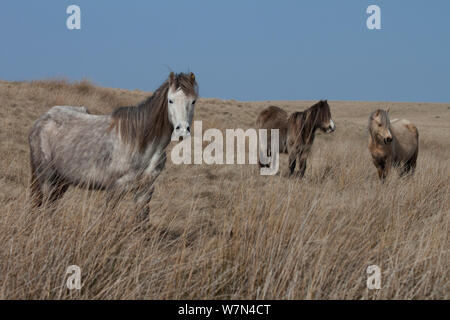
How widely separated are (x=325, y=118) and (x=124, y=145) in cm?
578

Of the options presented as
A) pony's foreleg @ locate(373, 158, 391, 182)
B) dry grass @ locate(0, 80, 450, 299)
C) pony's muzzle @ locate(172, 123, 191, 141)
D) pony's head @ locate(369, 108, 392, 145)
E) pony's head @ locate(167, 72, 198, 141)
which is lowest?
pony's foreleg @ locate(373, 158, 391, 182)

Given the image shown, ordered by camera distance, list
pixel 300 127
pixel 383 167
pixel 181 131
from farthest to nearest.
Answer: pixel 300 127 → pixel 383 167 → pixel 181 131

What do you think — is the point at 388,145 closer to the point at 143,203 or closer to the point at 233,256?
the point at 143,203

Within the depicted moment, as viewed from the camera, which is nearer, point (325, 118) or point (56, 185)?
point (56, 185)

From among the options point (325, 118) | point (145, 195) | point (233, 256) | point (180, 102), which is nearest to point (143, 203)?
point (145, 195)

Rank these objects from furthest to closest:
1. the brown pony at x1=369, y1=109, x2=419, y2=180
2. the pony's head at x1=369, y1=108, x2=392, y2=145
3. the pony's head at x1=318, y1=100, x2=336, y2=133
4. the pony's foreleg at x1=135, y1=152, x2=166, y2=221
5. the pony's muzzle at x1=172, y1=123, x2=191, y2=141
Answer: the pony's head at x1=318, y1=100, x2=336, y2=133, the brown pony at x1=369, y1=109, x2=419, y2=180, the pony's head at x1=369, y1=108, x2=392, y2=145, the pony's foreleg at x1=135, y1=152, x2=166, y2=221, the pony's muzzle at x1=172, y1=123, x2=191, y2=141

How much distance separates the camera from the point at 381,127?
7.74 m

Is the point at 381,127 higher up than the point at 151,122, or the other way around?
the point at 151,122

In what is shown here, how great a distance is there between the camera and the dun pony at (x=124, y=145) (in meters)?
4.00

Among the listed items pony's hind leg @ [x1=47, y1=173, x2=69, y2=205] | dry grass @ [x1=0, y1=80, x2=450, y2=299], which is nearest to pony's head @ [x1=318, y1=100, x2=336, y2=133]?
dry grass @ [x1=0, y1=80, x2=450, y2=299]

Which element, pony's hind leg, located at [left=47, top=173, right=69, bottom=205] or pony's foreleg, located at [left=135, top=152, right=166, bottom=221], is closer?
pony's foreleg, located at [left=135, top=152, right=166, bottom=221]

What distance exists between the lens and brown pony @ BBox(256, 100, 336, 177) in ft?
29.2

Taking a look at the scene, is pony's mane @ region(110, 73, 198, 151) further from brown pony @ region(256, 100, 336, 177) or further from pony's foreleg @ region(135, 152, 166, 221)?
brown pony @ region(256, 100, 336, 177)
